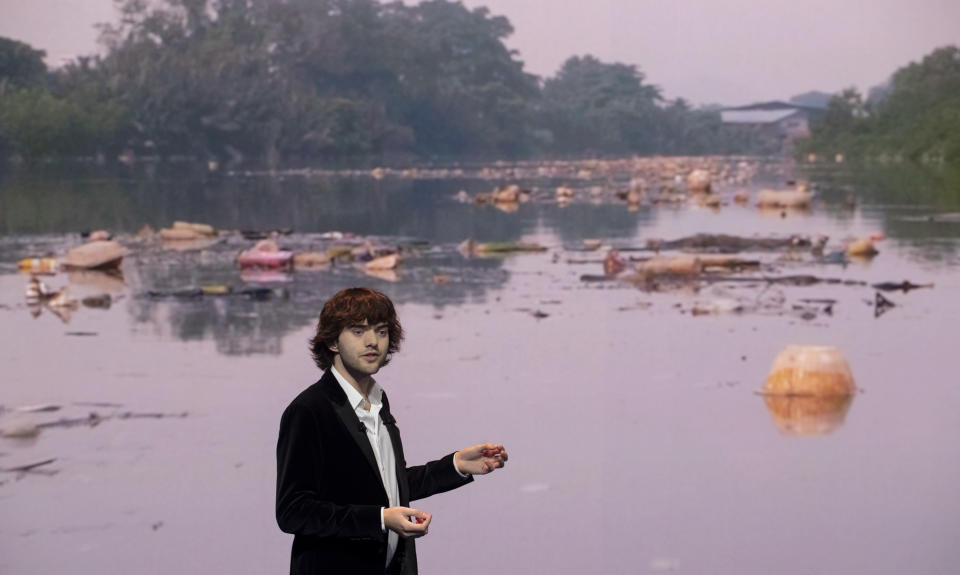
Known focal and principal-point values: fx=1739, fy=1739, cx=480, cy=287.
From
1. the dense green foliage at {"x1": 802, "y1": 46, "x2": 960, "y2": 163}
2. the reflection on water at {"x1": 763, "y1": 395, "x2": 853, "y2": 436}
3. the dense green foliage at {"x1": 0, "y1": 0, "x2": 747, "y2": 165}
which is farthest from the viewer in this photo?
the dense green foliage at {"x1": 0, "y1": 0, "x2": 747, "y2": 165}

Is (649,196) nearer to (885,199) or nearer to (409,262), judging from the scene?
(885,199)

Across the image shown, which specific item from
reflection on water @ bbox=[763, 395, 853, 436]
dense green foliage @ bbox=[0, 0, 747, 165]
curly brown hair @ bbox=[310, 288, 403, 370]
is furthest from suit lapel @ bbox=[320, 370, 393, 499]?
dense green foliage @ bbox=[0, 0, 747, 165]

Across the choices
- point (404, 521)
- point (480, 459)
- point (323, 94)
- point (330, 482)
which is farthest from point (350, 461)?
point (323, 94)

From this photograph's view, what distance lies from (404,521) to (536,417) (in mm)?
5308

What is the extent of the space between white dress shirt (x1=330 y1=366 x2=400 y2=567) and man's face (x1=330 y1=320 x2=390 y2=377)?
0.04m

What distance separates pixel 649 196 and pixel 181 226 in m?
15.1

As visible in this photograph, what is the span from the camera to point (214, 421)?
8617mm

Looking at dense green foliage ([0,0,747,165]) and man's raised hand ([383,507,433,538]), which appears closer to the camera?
man's raised hand ([383,507,433,538])

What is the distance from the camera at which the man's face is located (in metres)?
3.54

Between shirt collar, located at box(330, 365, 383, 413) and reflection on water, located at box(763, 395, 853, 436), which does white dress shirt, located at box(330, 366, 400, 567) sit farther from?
reflection on water, located at box(763, 395, 853, 436)

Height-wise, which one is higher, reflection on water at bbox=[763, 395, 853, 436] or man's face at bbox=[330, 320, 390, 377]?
man's face at bbox=[330, 320, 390, 377]

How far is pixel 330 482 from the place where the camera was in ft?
11.5

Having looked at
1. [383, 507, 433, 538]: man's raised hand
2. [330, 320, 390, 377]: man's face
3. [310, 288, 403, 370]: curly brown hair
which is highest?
[310, 288, 403, 370]: curly brown hair

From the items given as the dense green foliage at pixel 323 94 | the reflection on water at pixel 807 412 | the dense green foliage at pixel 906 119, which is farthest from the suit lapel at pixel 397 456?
the dense green foliage at pixel 323 94
